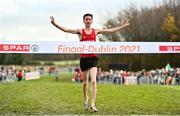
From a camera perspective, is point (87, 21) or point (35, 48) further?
point (35, 48)

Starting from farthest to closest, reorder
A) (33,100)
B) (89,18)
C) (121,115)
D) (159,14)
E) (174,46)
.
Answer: (159,14)
(33,100)
(174,46)
(89,18)
(121,115)

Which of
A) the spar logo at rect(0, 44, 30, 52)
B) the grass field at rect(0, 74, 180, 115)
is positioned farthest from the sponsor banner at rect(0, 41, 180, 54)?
the grass field at rect(0, 74, 180, 115)

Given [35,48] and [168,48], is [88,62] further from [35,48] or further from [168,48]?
[168,48]

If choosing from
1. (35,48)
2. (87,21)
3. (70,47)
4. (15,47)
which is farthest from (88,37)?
(15,47)

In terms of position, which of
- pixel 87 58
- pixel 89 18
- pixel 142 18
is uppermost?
pixel 142 18

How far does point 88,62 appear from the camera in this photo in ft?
39.4

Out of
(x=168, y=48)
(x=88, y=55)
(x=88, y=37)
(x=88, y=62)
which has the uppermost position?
(x=88, y=37)

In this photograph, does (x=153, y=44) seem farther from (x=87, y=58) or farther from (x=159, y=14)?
(x=159, y=14)

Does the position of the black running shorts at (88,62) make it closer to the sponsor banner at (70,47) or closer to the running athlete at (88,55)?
the running athlete at (88,55)

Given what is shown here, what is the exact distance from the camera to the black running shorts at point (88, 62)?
1198 cm

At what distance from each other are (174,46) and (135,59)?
180ft

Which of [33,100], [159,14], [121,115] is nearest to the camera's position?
[121,115]

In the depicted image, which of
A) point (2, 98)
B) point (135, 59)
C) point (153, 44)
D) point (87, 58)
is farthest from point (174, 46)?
point (135, 59)

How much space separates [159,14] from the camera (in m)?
67.2
